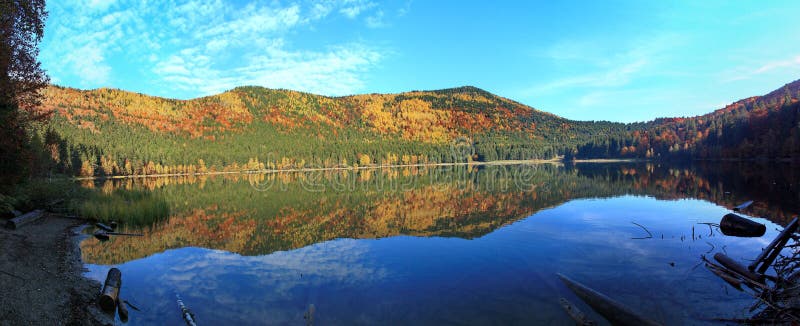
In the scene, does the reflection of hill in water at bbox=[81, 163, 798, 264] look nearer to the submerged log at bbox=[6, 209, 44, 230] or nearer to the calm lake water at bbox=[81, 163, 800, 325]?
the calm lake water at bbox=[81, 163, 800, 325]

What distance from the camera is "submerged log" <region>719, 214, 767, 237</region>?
54.4 feet

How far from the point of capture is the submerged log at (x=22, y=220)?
611 inches

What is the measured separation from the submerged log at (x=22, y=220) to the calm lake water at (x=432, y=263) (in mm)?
2445

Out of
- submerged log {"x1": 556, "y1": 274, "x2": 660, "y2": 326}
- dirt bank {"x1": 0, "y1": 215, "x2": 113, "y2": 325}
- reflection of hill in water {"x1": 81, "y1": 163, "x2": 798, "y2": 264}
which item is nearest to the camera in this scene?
dirt bank {"x1": 0, "y1": 215, "x2": 113, "y2": 325}

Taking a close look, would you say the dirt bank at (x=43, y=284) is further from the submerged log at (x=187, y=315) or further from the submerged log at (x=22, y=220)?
the submerged log at (x=187, y=315)

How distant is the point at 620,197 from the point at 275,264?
2916 centimetres

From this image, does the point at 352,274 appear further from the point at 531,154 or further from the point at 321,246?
the point at 531,154

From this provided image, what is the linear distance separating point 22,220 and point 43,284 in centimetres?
1035

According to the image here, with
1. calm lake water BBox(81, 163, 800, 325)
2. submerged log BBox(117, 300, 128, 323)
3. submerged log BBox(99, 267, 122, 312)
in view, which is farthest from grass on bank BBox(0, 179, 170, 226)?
submerged log BBox(117, 300, 128, 323)

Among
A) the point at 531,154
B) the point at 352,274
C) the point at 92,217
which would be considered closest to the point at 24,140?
the point at 92,217

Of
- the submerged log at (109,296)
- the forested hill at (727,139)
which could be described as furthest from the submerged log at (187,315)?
the forested hill at (727,139)

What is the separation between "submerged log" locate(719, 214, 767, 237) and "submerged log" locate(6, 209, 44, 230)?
3018 cm

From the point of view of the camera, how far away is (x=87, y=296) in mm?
9828

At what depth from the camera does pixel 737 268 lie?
35.8 ft
